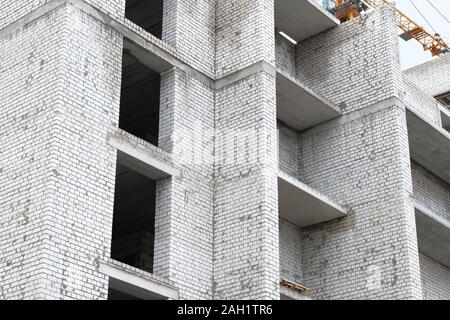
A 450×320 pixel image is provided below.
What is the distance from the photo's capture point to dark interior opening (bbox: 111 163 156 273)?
60.1 ft

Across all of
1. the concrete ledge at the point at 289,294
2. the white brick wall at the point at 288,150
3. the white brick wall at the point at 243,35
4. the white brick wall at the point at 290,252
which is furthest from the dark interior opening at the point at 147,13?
the concrete ledge at the point at 289,294

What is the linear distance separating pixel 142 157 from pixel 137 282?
7.43ft

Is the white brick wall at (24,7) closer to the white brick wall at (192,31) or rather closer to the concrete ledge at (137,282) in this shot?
the white brick wall at (192,31)

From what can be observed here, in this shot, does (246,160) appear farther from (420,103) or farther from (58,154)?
(420,103)

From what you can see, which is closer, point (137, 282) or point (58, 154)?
point (58, 154)

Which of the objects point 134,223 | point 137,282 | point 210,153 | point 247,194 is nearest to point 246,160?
point 247,194

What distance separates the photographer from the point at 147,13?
62.7ft

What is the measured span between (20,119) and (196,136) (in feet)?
11.1

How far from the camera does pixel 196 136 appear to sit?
54.0 ft

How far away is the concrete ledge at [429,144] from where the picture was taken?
19.9 meters

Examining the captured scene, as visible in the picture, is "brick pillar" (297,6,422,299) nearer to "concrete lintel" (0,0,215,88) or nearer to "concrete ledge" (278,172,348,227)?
"concrete ledge" (278,172,348,227)

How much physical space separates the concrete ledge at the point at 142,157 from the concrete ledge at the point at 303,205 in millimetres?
2280

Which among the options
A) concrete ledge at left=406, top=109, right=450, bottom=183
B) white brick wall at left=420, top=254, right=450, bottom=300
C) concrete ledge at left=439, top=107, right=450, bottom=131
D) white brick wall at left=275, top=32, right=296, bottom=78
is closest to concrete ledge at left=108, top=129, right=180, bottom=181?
white brick wall at left=275, top=32, right=296, bottom=78
